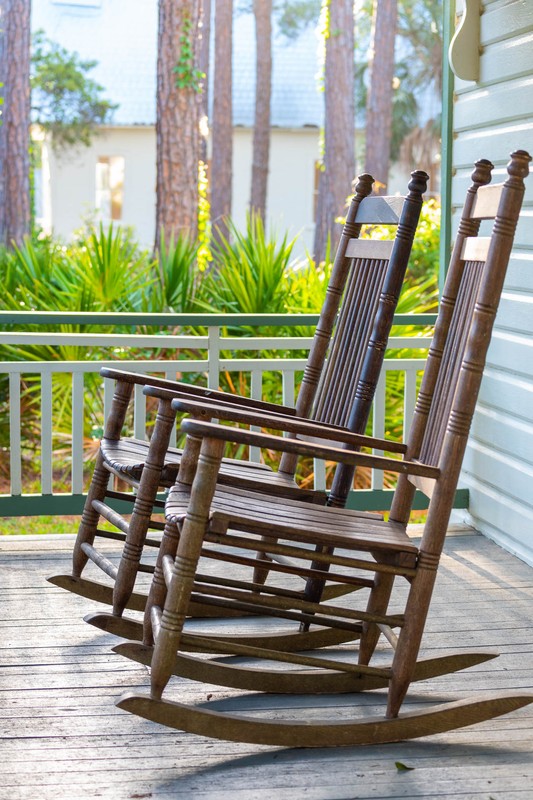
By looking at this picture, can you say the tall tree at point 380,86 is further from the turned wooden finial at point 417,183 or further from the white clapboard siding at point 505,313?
the turned wooden finial at point 417,183

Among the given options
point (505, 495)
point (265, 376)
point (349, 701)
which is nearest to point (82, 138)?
point (265, 376)

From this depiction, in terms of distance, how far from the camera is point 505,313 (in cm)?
383

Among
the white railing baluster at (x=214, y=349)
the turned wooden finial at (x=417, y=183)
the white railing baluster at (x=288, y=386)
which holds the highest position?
the turned wooden finial at (x=417, y=183)

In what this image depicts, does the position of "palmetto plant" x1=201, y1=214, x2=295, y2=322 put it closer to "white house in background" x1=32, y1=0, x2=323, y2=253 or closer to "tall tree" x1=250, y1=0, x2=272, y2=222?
"tall tree" x1=250, y1=0, x2=272, y2=222

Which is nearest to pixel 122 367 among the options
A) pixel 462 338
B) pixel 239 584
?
pixel 239 584

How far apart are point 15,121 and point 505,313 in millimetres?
8692

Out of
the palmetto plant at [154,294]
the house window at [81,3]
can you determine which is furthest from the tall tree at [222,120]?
the palmetto plant at [154,294]

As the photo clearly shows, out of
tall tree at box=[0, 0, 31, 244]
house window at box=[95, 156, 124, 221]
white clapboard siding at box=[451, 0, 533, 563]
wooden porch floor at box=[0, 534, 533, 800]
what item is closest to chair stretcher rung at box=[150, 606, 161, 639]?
wooden porch floor at box=[0, 534, 533, 800]

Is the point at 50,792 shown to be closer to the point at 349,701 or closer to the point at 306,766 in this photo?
the point at 306,766

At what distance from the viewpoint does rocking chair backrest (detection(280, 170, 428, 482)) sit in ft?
9.03

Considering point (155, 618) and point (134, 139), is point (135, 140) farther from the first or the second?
point (155, 618)

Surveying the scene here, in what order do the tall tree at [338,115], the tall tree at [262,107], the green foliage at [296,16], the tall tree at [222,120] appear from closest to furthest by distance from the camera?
the tall tree at [338,115]
the tall tree at [222,120]
the tall tree at [262,107]
the green foliage at [296,16]

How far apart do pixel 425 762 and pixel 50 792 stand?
0.77m

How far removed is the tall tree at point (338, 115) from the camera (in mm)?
12000
